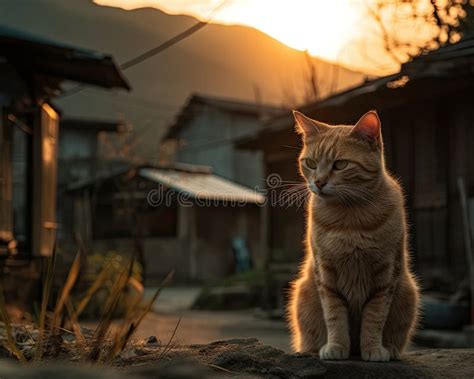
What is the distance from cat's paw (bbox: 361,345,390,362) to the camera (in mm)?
3141

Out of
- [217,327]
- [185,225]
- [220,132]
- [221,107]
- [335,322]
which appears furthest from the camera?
[220,132]

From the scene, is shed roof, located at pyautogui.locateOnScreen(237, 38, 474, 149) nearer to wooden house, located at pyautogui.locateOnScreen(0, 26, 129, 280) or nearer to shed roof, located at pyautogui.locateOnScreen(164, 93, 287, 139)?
wooden house, located at pyautogui.locateOnScreen(0, 26, 129, 280)

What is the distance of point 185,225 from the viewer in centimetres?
2514

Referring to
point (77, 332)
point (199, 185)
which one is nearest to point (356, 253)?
point (77, 332)

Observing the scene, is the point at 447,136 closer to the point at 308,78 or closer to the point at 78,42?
the point at 308,78

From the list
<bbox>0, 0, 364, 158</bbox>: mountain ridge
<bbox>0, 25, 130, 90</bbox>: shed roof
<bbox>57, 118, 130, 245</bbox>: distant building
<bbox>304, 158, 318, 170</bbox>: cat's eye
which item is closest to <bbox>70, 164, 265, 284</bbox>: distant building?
<bbox>57, 118, 130, 245</bbox>: distant building

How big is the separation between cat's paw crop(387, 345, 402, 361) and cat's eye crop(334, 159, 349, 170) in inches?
35.6

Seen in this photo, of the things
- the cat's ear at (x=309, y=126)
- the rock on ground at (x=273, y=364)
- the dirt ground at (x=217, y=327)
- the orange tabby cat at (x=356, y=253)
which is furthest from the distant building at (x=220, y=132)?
the rock on ground at (x=273, y=364)

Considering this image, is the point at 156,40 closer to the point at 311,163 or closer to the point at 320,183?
the point at 311,163

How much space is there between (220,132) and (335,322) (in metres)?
27.1

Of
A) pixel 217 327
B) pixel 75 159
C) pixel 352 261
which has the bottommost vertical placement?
pixel 217 327

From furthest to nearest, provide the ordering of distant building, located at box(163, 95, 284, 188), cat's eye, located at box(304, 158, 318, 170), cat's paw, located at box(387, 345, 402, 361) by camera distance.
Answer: distant building, located at box(163, 95, 284, 188) < cat's eye, located at box(304, 158, 318, 170) < cat's paw, located at box(387, 345, 402, 361)

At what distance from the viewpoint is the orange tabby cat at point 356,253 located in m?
3.20

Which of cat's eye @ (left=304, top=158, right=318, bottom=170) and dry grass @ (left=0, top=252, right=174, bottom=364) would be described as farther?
cat's eye @ (left=304, top=158, right=318, bottom=170)
